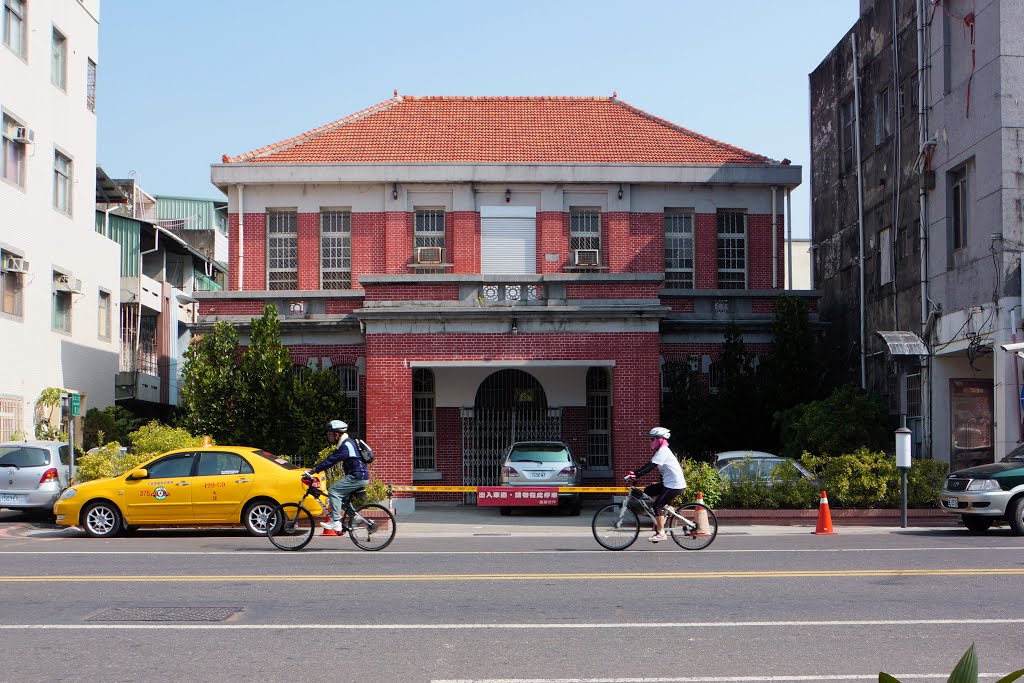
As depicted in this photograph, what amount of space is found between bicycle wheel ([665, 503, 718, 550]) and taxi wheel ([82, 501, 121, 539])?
896 cm

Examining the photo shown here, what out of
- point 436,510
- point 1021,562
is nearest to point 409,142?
point 436,510

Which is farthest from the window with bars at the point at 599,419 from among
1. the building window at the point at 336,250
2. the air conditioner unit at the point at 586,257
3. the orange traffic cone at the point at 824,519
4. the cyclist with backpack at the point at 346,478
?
the cyclist with backpack at the point at 346,478

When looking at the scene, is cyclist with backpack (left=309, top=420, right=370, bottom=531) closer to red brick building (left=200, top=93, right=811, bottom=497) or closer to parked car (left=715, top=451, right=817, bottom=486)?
parked car (left=715, top=451, right=817, bottom=486)

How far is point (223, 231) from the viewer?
51.4 metres

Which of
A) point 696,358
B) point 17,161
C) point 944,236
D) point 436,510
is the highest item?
point 17,161

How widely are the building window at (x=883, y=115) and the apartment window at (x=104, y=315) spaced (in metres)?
21.3

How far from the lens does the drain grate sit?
9.76 metres

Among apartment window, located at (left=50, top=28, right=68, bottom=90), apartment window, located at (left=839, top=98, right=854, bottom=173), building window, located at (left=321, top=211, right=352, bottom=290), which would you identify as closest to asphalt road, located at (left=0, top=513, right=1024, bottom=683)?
building window, located at (left=321, top=211, right=352, bottom=290)

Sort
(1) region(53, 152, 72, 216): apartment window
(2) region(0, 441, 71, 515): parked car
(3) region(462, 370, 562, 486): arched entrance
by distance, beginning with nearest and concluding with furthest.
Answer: (2) region(0, 441, 71, 515): parked car < (3) region(462, 370, 562, 486): arched entrance < (1) region(53, 152, 72, 216): apartment window

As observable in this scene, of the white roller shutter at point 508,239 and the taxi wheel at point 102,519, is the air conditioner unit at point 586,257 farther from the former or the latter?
the taxi wheel at point 102,519

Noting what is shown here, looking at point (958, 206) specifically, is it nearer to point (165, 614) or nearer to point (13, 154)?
point (165, 614)

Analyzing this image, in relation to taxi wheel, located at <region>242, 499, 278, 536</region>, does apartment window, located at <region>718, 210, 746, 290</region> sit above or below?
above

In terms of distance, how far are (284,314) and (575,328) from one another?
8.16 meters

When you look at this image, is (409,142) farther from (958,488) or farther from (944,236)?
(958,488)
